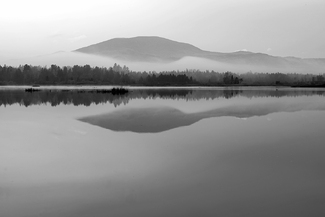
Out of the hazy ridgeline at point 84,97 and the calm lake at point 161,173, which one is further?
the hazy ridgeline at point 84,97

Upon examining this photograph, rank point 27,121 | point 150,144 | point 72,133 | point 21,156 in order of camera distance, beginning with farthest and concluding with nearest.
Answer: point 27,121, point 72,133, point 150,144, point 21,156

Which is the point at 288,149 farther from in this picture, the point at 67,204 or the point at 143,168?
the point at 67,204

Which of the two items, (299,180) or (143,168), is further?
(143,168)

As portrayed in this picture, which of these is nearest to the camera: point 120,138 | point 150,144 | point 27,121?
point 150,144

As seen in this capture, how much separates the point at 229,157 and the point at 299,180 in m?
4.32

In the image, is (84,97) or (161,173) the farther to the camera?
(84,97)

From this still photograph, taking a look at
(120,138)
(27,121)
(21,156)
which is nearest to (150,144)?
(120,138)

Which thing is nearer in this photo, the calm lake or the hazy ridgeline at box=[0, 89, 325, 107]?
the calm lake

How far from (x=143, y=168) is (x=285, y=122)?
812 inches

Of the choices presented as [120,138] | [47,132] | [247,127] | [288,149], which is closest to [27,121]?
[47,132]

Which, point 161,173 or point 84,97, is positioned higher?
point 84,97

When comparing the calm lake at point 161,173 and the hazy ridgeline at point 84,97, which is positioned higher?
the hazy ridgeline at point 84,97

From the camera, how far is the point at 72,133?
78.1ft

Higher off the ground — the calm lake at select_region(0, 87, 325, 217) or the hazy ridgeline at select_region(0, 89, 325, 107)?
the hazy ridgeline at select_region(0, 89, 325, 107)
